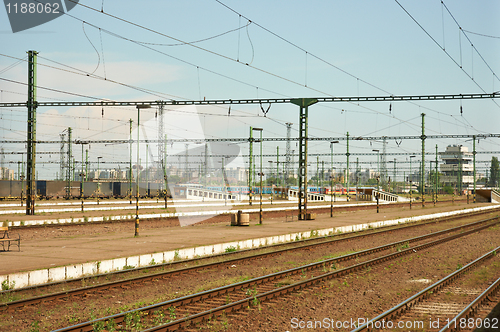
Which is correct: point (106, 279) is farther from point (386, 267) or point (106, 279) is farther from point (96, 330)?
point (386, 267)

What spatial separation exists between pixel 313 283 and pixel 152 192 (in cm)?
7888

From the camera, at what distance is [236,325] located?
30.8ft

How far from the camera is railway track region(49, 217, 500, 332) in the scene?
916cm

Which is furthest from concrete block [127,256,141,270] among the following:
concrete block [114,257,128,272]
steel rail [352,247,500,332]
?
steel rail [352,247,500,332]

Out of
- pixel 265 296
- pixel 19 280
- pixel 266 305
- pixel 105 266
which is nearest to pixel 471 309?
pixel 266 305

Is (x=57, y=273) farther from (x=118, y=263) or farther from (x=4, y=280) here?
(x=118, y=263)

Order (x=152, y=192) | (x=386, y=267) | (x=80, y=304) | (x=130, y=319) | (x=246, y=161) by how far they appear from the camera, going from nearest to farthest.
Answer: (x=130, y=319) < (x=80, y=304) < (x=386, y=267) < (x=246, y=161) < (x=152, y=192)

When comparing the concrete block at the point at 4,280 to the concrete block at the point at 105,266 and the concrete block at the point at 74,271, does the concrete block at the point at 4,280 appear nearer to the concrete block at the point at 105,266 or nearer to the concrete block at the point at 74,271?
the concrete block at the point at 74,271

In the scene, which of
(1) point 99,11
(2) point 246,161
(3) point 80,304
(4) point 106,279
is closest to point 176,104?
(1) point 99,11

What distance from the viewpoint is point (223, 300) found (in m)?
11.3

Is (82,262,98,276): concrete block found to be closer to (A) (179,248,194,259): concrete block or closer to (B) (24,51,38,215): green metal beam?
(A) (179,248,194,259): concrete block

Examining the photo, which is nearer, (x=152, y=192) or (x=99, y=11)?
(x=99, y=11)

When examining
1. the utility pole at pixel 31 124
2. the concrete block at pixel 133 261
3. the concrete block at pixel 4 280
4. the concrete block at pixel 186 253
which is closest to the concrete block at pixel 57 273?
the concrete block at pixel 4 280

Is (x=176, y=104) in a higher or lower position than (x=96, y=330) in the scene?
higher
